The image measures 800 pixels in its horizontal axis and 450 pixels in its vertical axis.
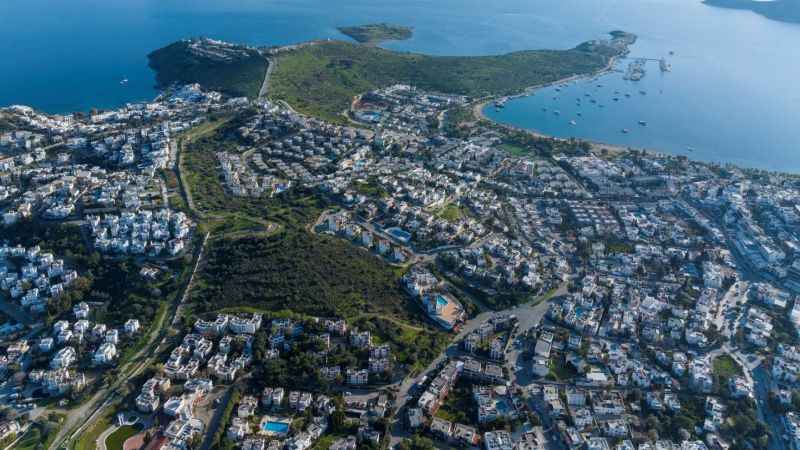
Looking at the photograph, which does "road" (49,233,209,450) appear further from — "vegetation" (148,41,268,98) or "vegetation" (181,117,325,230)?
"vegetation" (148,41,268,98)

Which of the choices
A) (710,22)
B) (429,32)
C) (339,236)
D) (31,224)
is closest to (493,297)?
(339,236)

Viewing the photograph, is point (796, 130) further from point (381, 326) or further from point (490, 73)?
point (381, 326)

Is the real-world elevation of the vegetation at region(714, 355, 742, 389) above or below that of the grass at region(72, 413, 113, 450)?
above

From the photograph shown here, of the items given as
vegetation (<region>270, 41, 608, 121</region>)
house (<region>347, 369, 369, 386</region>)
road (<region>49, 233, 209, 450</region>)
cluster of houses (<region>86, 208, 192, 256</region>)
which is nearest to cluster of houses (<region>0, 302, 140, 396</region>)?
road (<region>49, 233, 209, 450</region>)

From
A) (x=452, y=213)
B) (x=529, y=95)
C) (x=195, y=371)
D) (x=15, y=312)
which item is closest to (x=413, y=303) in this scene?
(x=195, y=371)

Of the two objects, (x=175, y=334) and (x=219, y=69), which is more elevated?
(x=219, y=69)

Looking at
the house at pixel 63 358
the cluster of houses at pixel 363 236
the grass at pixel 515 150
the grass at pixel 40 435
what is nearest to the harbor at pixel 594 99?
the grass at pixel 515 150
